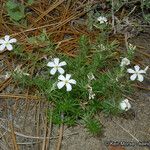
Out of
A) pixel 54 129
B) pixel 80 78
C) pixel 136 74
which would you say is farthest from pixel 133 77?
pixel 54 129

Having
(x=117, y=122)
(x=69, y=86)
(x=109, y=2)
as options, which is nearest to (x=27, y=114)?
(x=69, y=86)

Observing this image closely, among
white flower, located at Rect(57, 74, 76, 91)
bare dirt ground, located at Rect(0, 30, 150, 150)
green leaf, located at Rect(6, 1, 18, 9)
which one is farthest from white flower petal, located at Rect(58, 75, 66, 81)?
green leaf, located at Rect(6, 1, 18, 9)

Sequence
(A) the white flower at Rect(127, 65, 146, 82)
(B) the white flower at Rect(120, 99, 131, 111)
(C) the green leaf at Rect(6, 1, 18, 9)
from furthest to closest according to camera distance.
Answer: (C) the green leaf at Rect(6, 1, 18, 9) → (A) the white flower at Rect(127, 65, 146, 82) → (B) the white flower at Rect(120, 99, 131, 111)

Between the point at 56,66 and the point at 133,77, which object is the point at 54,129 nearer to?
the point at 56,66

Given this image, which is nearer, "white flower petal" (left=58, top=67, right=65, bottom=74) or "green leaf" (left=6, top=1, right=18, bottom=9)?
"white flower petal" (left=58, top=67, right=65, bottom=74)

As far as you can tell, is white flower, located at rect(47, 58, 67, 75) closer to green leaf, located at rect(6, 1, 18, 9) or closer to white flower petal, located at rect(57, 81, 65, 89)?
white flower petal, located at rect(57, 81, 65, 89)

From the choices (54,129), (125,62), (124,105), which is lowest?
(54,129)

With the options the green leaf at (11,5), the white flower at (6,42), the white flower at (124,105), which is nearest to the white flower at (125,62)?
the white flower at (124,105)

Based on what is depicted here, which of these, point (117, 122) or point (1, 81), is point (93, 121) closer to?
point (117, 122)
